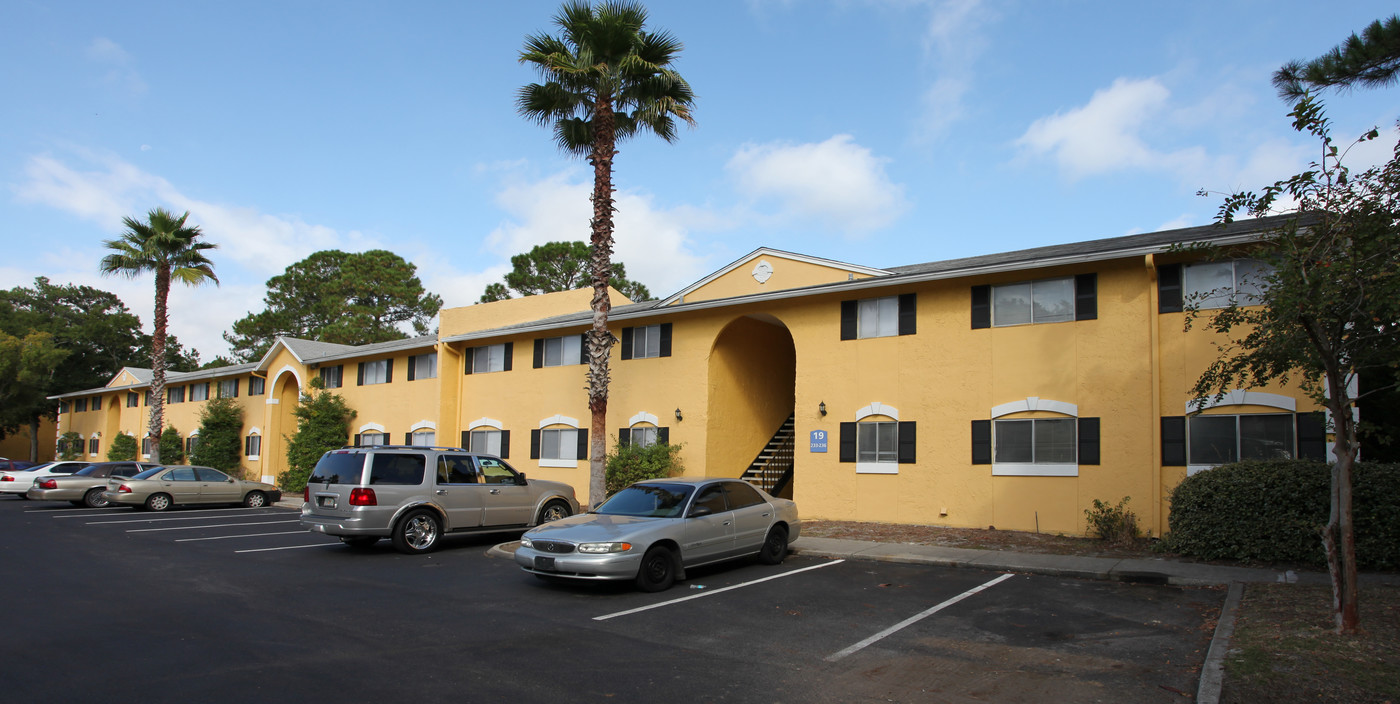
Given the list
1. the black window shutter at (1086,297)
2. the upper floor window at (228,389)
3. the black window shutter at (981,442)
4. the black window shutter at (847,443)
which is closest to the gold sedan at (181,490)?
the upper floor window at (228,389)

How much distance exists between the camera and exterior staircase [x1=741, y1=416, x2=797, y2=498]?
69.8ft

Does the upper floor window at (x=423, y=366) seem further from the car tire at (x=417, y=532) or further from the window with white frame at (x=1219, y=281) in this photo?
the window with white frame at (x=1219, y=281)

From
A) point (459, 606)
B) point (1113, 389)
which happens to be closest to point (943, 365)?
point (1113, 389)

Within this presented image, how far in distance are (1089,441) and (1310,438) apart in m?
3.16

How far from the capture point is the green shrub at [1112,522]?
1377cm

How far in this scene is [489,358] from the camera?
86.0 ft

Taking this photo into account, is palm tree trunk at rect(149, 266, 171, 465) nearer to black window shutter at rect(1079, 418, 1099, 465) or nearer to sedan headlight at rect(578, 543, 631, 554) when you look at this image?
sedan headlight at rect(578, 543, 631, 554)

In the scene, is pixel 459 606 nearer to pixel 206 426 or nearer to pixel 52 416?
pixel 206 426

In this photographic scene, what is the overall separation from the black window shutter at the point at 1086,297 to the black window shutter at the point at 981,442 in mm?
2599

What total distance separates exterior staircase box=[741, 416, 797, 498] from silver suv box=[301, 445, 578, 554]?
7901 mm

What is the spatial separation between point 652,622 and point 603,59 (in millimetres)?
11849

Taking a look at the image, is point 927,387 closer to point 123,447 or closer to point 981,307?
point 981,307

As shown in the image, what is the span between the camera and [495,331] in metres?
25.3

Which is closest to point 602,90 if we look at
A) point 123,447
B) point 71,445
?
point 123,447
